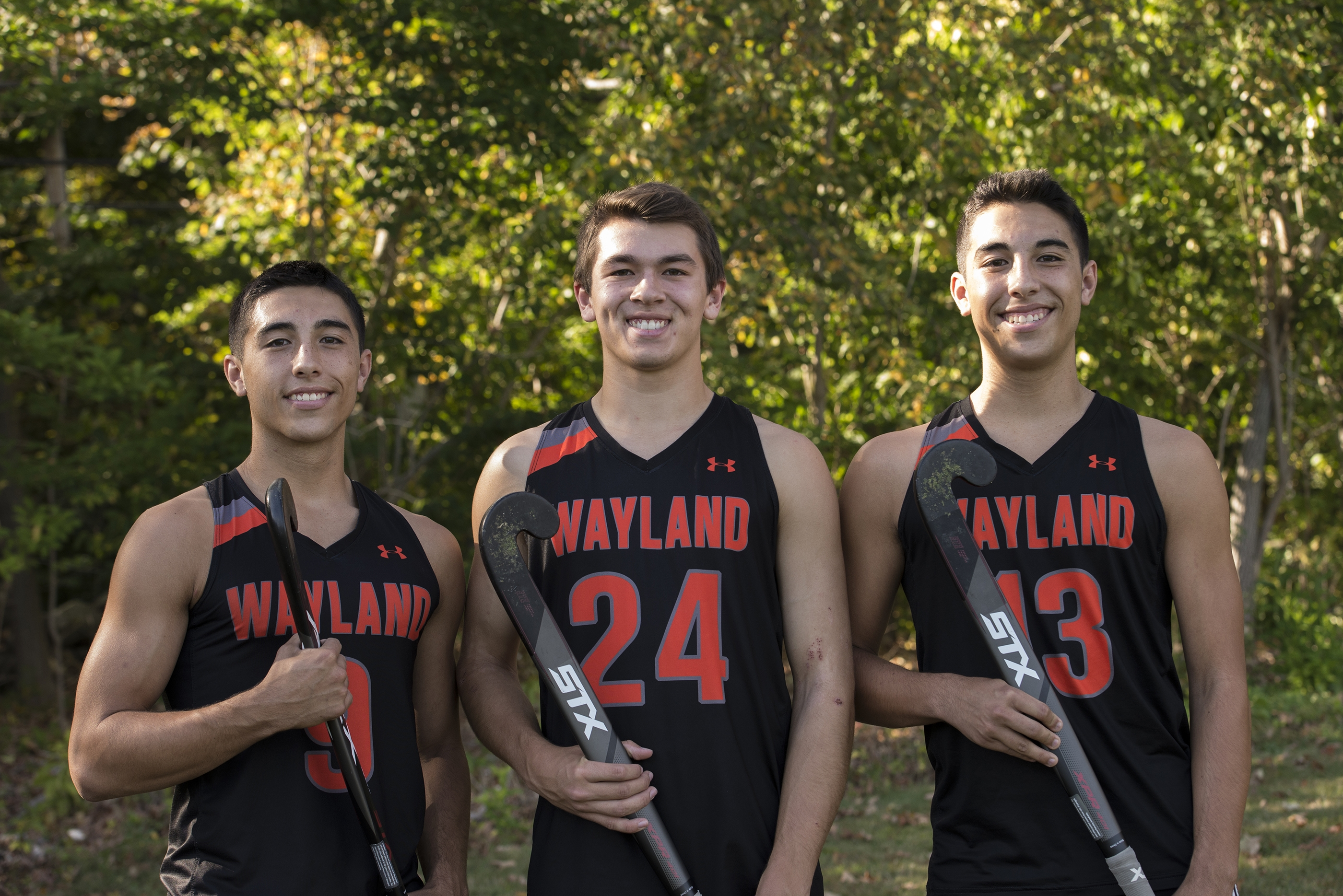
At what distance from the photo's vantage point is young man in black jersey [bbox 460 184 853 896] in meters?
2.29

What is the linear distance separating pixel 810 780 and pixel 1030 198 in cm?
145

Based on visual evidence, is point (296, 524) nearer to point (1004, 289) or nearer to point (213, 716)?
point (213, 716)

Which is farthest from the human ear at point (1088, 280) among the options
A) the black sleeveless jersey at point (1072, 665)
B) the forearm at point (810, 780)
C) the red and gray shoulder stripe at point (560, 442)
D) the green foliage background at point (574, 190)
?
the green foliage background at point (574, 190)

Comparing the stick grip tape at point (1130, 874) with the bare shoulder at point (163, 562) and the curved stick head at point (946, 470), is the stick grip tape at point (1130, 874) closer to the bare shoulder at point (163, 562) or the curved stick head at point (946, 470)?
the curved stick head at point (946, 470)

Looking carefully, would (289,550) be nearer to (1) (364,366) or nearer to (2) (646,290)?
(1) (364,366)

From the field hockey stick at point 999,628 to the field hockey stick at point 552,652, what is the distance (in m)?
0.78

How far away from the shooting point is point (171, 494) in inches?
310

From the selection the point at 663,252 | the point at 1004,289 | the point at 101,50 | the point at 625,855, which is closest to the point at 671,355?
the point at 663,252

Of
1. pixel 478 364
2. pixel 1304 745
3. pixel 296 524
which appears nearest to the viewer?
pixel 296 524

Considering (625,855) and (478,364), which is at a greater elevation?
(478,364)

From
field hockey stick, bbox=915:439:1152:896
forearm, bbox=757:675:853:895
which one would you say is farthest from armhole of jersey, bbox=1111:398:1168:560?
forearm, bbox=757:675:853:895

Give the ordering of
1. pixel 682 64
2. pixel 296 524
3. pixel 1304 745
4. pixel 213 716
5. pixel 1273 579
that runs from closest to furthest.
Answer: pixel 213 716
pixel 296 524
pixel 682 64
pixel 1304 745
pixel 1273 579

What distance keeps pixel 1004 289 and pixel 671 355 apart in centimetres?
79

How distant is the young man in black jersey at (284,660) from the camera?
2236mm
